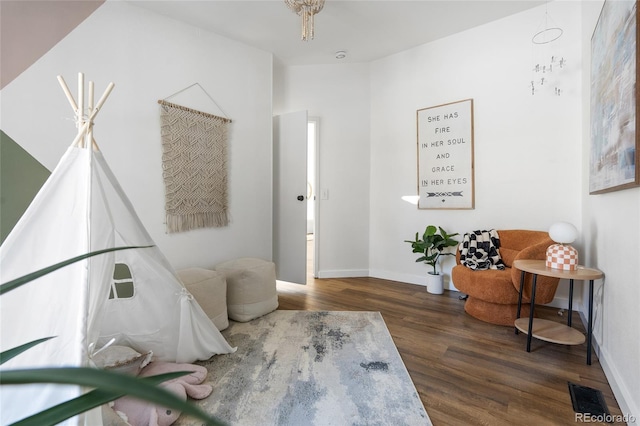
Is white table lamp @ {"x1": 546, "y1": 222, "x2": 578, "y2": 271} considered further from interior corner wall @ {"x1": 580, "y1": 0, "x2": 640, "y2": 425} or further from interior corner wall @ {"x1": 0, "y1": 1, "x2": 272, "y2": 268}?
interior corner wall @ {"x1": 0, "y1": 1, "x2": 272, "y2": 268}

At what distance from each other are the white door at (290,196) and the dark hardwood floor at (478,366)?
69 centimetres

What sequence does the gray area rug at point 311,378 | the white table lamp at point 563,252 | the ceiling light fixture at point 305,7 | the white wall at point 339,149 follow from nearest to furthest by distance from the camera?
Result: the gray area rug at point 311,378 < the white table lamp at point 563,252 < the ceiling light fixture at point 305,7 < the white wall at point 339,149

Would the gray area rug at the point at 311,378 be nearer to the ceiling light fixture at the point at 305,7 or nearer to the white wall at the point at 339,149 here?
the white wall at the point at 339,149

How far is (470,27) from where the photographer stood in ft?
9.91

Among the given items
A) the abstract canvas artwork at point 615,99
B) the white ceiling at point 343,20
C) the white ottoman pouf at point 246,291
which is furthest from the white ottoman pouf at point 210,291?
the abstract canvas artwork at point 615,99

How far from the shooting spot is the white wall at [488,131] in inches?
104

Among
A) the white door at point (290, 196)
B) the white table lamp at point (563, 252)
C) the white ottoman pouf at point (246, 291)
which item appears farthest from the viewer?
the white door at point (290, 196)

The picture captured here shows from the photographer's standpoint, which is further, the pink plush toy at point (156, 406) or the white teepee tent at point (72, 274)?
the pink plush toy at point (156, 406)

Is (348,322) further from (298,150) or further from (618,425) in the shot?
(298,150)

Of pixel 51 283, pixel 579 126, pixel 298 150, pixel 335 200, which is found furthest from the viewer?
pixel 335 200

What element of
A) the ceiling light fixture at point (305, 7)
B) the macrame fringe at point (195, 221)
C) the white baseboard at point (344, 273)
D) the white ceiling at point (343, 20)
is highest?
the white ceiling at point (343, 20)

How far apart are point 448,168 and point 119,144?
311cm

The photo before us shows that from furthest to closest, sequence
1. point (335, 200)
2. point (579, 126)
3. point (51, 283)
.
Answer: point (335, 200) → point (579, 126) → point (51, 283)

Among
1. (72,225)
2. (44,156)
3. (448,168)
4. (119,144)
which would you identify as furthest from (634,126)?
(44,156)
